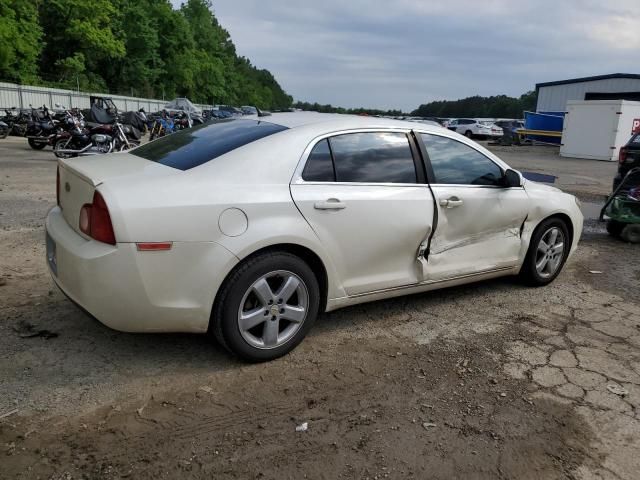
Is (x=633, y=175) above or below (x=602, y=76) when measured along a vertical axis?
below

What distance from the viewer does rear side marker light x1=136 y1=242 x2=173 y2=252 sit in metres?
2.95

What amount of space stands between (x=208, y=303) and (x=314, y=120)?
5.16 feet

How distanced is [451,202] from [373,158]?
28.8 inches

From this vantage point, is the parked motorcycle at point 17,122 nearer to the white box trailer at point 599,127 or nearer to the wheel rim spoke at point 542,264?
the wheel rim spoke at point 542,264

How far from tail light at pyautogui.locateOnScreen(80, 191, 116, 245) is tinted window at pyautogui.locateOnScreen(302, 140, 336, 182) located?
122 cm

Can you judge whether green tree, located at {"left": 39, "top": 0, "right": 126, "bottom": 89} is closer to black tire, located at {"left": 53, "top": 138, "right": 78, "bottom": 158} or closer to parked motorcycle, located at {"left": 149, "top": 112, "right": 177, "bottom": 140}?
parked motorcycle, located at {"left": 149, "top": 112, "right": 177, "bottom": 140}

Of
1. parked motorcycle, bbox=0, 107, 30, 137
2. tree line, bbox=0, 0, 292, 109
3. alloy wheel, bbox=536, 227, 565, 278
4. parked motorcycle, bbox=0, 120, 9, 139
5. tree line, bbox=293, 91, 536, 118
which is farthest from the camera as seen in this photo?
tree line, bbox=293, 91, 536, 118

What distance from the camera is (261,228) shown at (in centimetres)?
324

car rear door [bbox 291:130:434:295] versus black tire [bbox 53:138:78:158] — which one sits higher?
car rear door [bbox 291:130:434:295]

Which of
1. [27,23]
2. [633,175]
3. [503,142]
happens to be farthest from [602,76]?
[27,23]

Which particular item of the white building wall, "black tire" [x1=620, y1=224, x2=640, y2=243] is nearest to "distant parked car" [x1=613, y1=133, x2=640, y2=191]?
"black tire" [x1=620, y1=224, x2=640, y2=243]

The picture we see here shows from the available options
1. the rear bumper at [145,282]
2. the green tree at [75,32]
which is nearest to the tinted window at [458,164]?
the rear bumper at [145,282]

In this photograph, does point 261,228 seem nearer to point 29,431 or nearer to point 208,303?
point 208,303

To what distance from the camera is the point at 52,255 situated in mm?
3461
